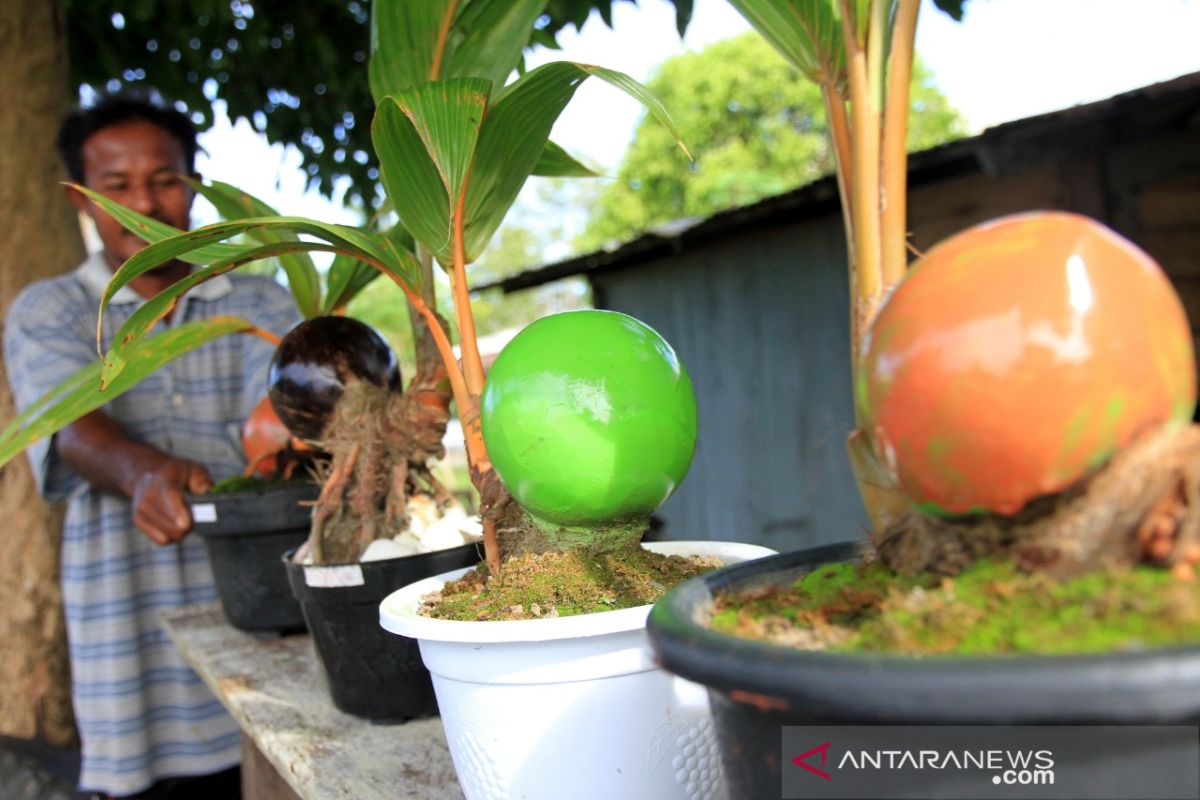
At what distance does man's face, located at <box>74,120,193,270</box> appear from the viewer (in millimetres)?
2486

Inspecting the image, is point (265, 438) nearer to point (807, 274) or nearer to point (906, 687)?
point (906, 687)

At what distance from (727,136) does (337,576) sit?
80.5ft

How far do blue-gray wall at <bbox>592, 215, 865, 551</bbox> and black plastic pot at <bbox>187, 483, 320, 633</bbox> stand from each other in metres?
3.17

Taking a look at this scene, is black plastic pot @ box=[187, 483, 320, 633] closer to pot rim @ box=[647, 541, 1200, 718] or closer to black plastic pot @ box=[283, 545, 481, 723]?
black plastic pot @ box=[283, 545, 481, 723]

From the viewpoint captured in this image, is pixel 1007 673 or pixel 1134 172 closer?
pixel 1007 673

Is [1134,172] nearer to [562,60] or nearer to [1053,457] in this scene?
[562,60]

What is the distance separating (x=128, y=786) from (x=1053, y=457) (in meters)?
2.54

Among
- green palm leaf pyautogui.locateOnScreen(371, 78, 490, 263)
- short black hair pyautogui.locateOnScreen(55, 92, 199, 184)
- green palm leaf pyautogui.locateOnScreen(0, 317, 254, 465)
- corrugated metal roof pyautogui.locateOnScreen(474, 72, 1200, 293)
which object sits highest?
short black hair pyautogui.locateOnScreen(55, 92, 199, 184)

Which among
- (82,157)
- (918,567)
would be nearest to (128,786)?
(82,157)

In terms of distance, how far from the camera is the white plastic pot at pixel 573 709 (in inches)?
32.2

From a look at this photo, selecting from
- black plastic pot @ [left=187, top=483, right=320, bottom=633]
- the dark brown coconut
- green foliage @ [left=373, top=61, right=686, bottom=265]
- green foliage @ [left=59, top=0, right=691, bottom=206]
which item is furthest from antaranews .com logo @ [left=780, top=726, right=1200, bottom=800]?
green foliage @ [left=59, top=0, right=691, bottom=206]

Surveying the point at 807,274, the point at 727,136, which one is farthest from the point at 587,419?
the point at 727,136

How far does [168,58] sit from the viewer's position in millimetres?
3748

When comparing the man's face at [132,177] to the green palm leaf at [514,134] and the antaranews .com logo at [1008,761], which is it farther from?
the antaranews .com logo at [1008,761]
